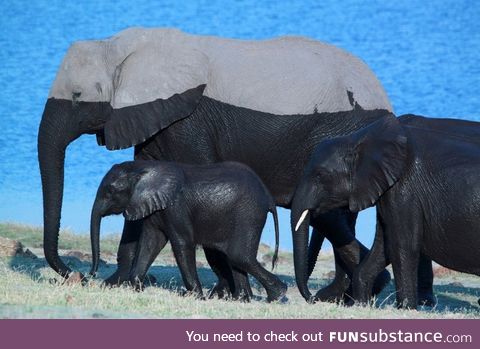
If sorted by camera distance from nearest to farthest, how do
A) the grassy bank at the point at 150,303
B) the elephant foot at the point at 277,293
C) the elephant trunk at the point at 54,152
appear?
1. the grassy bank at the point at 150,303
2. the elephant foot at the point at 277,293
3. the elephant trunk at the point at 54,152

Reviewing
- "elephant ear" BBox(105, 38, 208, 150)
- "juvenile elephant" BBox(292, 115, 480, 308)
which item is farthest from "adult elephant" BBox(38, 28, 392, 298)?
"juvenile elephant" BBox(292, 115, 480, 308)

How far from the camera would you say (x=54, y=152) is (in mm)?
13727

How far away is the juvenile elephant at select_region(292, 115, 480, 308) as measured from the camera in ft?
37.7

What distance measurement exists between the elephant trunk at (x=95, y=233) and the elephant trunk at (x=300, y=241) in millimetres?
2072

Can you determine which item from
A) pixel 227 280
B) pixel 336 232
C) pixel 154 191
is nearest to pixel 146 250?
pixel 154 191

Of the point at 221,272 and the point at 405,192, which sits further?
the point at 221,272

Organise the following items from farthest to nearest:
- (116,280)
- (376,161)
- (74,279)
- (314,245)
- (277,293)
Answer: (314,245) < (116,280) < (74,279) < (277,293) < (376,161)

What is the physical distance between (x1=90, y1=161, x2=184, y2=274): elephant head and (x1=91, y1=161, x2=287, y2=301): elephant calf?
0.01 metres

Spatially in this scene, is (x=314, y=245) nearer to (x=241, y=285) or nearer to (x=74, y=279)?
(x=241, y=285)

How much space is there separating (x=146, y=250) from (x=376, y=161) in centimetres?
260

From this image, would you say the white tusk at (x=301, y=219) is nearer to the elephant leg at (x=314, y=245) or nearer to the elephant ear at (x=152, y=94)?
the elephant ear at (x=152, y=94)

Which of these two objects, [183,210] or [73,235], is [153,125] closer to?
[183,210]

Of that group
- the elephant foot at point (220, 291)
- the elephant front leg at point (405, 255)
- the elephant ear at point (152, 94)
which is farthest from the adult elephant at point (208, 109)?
the elephant front leg at point (405, 255)

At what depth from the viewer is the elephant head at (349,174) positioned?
11586 mm
